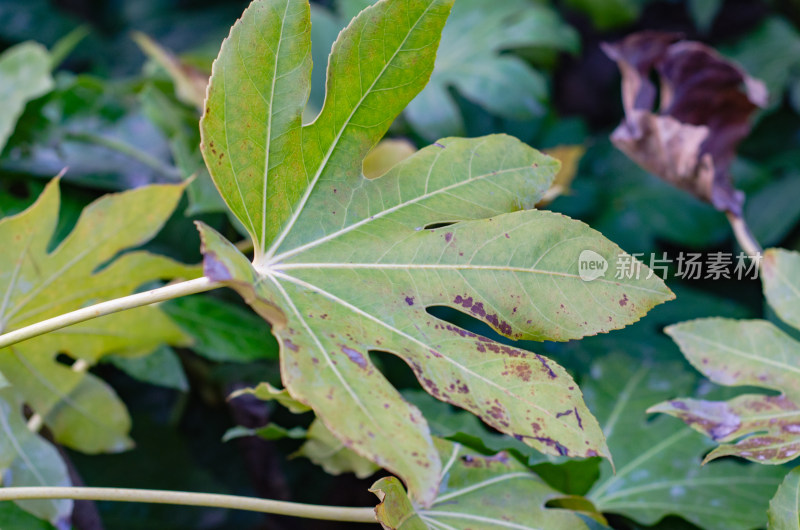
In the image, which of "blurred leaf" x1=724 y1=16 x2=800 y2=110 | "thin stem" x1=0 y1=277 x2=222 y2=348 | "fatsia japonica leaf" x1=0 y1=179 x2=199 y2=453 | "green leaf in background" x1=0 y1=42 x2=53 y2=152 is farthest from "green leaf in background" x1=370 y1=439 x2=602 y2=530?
"blurred leaf" x1=724 y1=16 x2=800 y2=110

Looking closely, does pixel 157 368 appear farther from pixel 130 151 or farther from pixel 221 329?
pixel 130 151

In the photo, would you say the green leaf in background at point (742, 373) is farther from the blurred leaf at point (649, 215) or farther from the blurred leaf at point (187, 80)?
the blurred leaf at point (187, 80)

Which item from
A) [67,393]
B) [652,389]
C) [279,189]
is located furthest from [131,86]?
[652,389]

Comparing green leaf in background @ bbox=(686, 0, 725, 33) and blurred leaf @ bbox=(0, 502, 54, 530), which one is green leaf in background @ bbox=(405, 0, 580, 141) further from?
blurred leaf @ bbox=(0, 502, 54, 530)

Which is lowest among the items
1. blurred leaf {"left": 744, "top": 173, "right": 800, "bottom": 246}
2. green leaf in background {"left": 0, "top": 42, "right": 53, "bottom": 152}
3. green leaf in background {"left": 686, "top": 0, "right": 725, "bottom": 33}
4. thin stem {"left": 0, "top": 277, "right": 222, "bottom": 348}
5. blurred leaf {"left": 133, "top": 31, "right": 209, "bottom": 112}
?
blurred leaf {"left": 744, "top": 173, "right": 800, "bottom": 246}

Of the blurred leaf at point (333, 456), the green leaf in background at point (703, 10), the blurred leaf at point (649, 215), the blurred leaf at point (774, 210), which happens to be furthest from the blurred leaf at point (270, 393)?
the green leaf in background at point (703, 10)

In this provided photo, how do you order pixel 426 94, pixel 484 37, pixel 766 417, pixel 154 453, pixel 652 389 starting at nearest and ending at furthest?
pixel 766 417 < pixel 652 389 < pixel 154 453 < pixel 426 94 < pixel 484 37

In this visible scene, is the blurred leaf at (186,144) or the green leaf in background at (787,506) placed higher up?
the blurred leaf at (186,144)

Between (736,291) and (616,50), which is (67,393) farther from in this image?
(736,291)
